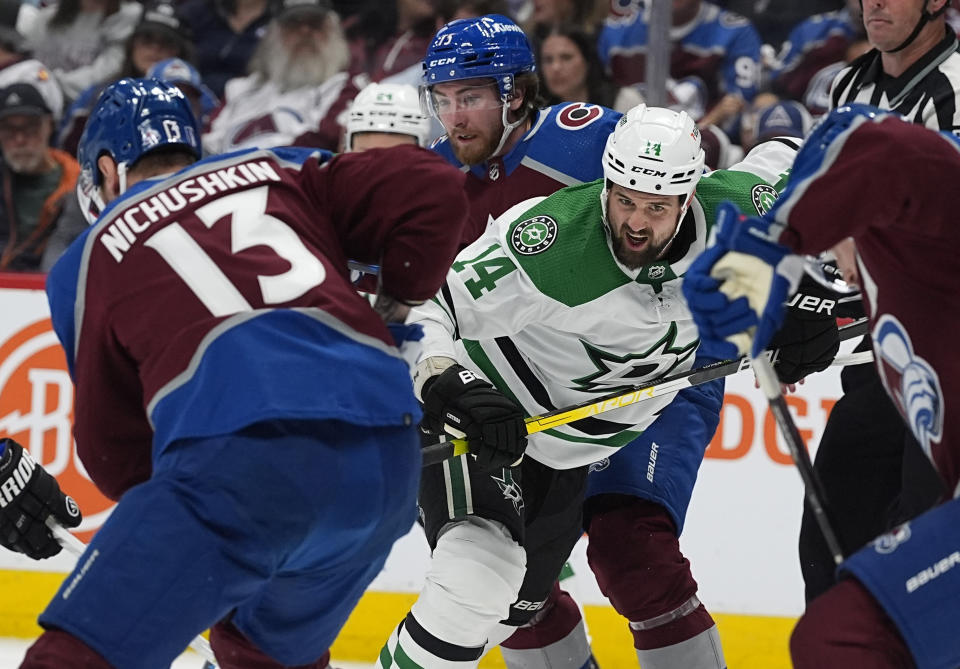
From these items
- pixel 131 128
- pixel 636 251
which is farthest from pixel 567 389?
pixel 131 128

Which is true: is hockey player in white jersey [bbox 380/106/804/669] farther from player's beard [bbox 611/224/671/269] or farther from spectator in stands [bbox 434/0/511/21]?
spectator in stands [bbox 434/0/511/21]

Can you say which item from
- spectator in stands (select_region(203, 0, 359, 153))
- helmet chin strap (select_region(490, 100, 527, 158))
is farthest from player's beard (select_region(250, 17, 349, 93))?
helmet chin strap (select_region(490, 100, 527, 158))

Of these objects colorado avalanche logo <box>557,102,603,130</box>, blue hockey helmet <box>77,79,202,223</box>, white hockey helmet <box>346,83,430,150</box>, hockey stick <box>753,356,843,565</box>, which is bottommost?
white hockey helmet <box>346,83,430,150</box>

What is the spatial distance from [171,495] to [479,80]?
1.92 m

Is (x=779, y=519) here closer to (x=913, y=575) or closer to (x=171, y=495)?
(x=913, y=575)

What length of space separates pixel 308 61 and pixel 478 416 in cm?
315

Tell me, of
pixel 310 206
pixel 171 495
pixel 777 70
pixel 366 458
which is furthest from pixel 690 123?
pixel 777 70

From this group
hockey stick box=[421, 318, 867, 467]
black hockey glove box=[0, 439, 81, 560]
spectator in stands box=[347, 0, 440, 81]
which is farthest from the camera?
spectator in stands box=[347, 0, 440, 81]

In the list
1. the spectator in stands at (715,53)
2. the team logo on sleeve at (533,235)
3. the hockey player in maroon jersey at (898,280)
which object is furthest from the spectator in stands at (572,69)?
the hockey player in maroon jersey at (898,280)

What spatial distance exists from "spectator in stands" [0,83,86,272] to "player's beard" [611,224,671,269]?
2329 millimetres

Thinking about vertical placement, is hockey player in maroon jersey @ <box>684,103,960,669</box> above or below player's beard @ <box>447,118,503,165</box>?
above

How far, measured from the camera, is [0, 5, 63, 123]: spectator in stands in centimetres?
541

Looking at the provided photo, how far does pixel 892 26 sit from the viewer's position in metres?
2.88

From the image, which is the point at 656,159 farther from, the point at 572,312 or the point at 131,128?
the point at 131,128
